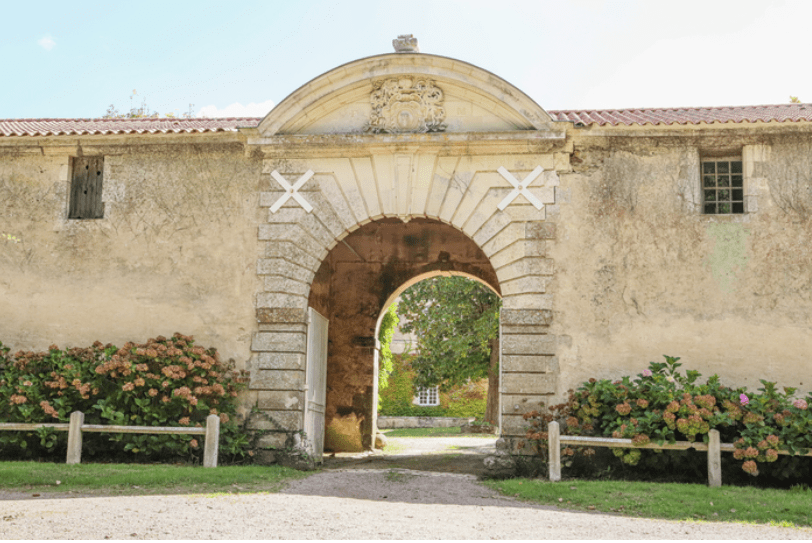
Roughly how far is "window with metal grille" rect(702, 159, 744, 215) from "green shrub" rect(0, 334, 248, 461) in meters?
6.81

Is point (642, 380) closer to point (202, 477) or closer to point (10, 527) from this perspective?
point (202, 477)

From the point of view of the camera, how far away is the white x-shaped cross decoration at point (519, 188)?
1056 cm

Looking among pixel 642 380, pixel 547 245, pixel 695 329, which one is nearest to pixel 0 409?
pixel 547 245

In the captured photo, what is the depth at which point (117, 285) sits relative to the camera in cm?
1105

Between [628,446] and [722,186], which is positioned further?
[722,186]

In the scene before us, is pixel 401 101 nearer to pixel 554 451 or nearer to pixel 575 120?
pixel 575 120

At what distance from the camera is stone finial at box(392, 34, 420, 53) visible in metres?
10.9

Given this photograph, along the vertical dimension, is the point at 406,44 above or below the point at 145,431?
above

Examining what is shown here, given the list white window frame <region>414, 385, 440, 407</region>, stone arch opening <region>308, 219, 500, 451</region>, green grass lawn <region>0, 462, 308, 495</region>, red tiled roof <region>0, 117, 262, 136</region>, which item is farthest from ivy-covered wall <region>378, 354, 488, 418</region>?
green grass lawn <region>0, 462, 308, 495</region>

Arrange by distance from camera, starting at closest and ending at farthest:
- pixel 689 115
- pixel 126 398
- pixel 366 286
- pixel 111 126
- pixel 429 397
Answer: pixel 126 398 < pixel 689 115 < pixel 111 126 < pixel 366 286 < pixel 429 397

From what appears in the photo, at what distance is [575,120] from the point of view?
10.9m

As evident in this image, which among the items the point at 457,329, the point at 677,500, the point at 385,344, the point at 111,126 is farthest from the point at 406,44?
the point at 457,329

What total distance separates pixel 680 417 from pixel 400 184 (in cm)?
459

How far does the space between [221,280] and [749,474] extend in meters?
6.98
